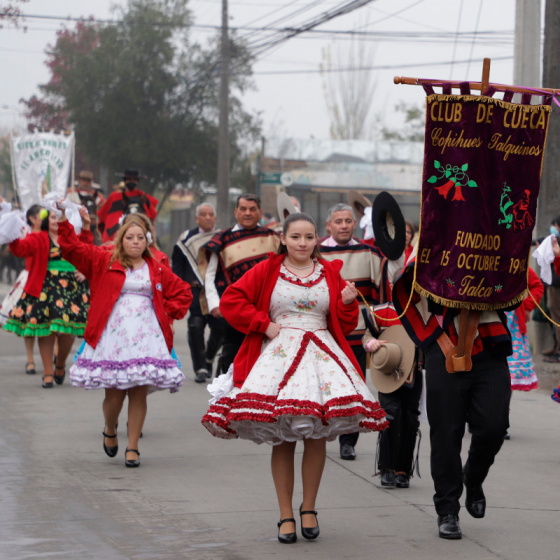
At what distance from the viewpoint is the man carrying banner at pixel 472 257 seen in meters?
4.79

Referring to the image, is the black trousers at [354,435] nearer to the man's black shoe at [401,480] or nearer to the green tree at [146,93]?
the man's black shoe at [401,480]

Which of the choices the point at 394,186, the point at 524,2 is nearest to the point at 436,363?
the point at 524,2

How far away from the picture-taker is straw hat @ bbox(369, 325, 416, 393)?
19.9 feet

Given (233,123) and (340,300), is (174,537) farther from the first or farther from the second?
(233,123)

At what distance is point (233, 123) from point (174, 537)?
26.7 metres

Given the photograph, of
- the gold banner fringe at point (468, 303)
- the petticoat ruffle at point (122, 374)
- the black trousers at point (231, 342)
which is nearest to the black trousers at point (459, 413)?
the gold banner fringe at point (468, 303)

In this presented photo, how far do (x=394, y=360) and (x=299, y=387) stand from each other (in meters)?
1.40

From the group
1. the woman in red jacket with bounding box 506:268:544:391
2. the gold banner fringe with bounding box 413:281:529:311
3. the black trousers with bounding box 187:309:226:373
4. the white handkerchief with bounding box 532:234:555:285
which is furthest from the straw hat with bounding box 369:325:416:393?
the black trousers with bounding box 187:309:226:373

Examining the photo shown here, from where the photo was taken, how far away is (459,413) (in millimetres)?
4918

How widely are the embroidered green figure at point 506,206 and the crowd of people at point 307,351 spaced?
49 centimetres

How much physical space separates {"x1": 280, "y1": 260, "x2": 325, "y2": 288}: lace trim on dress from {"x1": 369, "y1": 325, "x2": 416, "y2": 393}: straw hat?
0.99 metres

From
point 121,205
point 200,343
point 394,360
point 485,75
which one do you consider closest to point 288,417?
point 394,360

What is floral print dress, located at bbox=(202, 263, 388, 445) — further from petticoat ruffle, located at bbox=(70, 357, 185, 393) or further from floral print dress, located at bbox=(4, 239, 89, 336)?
floral print dress, located at bbox=(4, 239, 89, 336)

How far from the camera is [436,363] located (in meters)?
4.94
